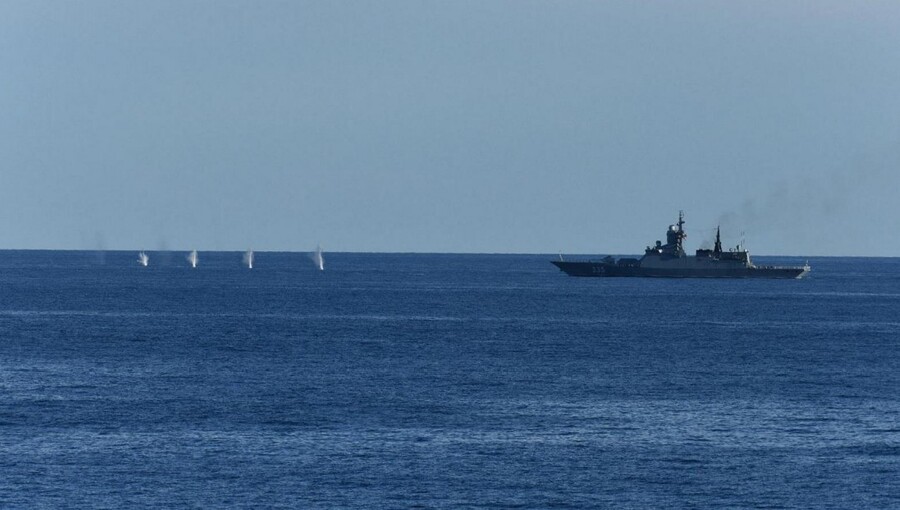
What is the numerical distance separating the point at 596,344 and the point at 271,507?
64.4 m

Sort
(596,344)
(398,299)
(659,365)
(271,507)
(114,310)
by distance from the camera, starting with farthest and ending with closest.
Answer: (398,299) < (114,310) < (596,344) < (659,365) < (271,507)

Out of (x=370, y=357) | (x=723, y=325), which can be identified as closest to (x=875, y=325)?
(x=723, y=325)

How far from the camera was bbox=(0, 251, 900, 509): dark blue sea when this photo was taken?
4941 cm

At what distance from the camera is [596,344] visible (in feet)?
356

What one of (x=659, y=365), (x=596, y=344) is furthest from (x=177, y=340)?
(x=659, y=365)

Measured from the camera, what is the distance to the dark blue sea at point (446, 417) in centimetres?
4941

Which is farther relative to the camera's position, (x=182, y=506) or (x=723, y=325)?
(x=723, y=325)

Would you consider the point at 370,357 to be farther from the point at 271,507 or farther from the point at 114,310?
the point at 114,310

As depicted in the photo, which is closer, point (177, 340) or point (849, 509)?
point (849, 509)

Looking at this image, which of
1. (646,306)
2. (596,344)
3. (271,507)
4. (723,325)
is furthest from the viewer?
(646,306)

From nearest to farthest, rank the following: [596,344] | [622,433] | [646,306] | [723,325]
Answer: [622,433] < [596,344] < [723,325] < [646,306]

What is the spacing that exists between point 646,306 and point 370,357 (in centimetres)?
7814

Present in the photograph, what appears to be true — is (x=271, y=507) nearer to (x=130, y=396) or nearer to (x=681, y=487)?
(x=681, y=487)

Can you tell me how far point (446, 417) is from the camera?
213 ft
